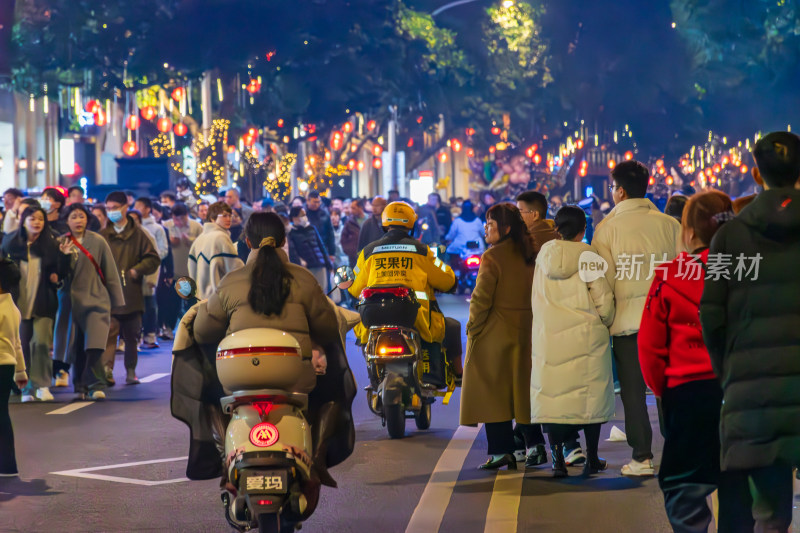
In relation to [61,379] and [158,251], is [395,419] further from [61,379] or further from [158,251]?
[158,251]

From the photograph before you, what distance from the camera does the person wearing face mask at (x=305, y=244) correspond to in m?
Answer: 21.9

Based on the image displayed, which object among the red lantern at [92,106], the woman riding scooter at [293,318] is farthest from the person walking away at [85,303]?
the red lantern at [92,106]

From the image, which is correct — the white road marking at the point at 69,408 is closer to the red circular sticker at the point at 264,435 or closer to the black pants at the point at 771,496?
the red circular sticker at the point at 264,435

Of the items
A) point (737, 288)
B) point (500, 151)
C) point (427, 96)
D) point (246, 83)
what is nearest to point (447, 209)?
point (246, 83)

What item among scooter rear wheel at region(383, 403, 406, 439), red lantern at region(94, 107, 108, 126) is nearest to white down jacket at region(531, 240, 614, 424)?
scooter rear wheel at region(383, 403, 406, 439)

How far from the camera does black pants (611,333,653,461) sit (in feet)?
29.9

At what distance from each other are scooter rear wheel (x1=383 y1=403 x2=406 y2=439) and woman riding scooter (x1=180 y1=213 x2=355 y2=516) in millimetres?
3633

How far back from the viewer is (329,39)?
131ft

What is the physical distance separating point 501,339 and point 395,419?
159cm

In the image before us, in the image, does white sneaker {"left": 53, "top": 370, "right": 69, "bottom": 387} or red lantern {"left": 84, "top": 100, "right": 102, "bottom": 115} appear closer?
white sneaker {"left": 53, "top": 370, "right": 69, "bottom": 387}

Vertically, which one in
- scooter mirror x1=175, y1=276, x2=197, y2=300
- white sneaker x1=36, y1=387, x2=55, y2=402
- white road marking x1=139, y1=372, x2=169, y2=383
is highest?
scooter mirror x1=175, y1=276, x2=197, y2=300

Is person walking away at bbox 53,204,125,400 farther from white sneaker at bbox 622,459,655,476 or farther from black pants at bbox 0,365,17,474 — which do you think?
white sneaker at bbox 622,459,655,476

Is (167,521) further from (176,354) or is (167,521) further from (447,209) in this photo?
(447,209)

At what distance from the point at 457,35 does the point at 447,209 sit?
23821 mm
